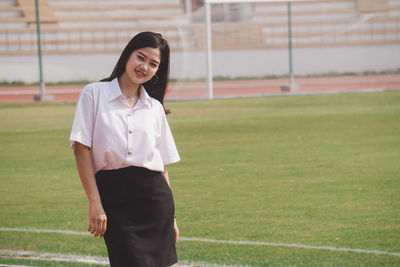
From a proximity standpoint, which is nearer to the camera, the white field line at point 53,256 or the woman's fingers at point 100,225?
the woman's fingers at point 100,225

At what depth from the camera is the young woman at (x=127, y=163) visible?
11.2ft

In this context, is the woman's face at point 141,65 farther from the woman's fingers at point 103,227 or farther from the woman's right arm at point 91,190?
the woman's fingers at point 103,227

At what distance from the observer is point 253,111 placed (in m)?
18.0

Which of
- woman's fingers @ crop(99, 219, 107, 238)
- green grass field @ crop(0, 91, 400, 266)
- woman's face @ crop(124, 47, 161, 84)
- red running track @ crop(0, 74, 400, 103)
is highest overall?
woman's face @ crop(124, 47, 161, 84)

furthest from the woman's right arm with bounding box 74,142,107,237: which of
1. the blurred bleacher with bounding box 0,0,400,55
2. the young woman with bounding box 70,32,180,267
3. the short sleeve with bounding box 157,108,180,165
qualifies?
the blurred bleacher with bounding box 0,0,400,55

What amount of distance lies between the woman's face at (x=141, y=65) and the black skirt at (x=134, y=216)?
1.28 feet

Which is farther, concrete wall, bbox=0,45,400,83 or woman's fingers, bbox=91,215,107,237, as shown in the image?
concrete wall, bbox=0,45,400,83

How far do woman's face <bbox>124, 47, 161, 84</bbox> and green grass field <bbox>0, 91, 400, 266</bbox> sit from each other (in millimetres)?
2287

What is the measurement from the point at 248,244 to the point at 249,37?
59.8ft

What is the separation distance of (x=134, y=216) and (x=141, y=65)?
64 cm

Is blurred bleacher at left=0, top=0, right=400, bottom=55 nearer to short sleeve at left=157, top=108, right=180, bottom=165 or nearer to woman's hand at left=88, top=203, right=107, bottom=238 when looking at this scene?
short sleeve at left=157, top=108, right=180, bottom=165

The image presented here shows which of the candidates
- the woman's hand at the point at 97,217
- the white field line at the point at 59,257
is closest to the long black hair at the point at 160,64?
the woman's hand at the point at 97,217

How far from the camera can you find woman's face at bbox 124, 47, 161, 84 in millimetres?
3525

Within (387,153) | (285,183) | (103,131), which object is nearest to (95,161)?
(103,131)
